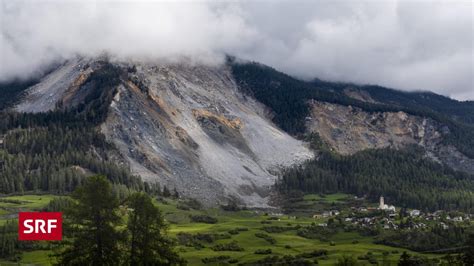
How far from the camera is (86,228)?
7006cm

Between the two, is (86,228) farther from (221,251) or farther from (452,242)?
(452,242)

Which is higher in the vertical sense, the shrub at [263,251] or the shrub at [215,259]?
the shrub at [263,251]

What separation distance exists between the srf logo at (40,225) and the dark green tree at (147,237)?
9697mm

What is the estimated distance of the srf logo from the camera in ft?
218

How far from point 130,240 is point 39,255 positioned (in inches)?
3787

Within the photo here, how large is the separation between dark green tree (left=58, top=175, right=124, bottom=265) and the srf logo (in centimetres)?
268

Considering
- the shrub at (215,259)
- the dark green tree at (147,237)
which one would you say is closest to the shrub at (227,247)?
the shrub at (215,259)

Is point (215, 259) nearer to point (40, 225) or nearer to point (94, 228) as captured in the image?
point (94, 228)

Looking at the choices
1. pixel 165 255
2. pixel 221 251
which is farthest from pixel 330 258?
pixel 165 255

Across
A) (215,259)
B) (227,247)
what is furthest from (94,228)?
(227,247)

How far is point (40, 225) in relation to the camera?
6744 cm

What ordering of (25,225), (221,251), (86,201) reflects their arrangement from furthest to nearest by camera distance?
(221,251) < (86,201) < (25,225)

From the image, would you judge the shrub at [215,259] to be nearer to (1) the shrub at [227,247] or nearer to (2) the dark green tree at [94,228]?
(1) the shrub at [227,247]

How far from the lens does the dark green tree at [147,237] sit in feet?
240
